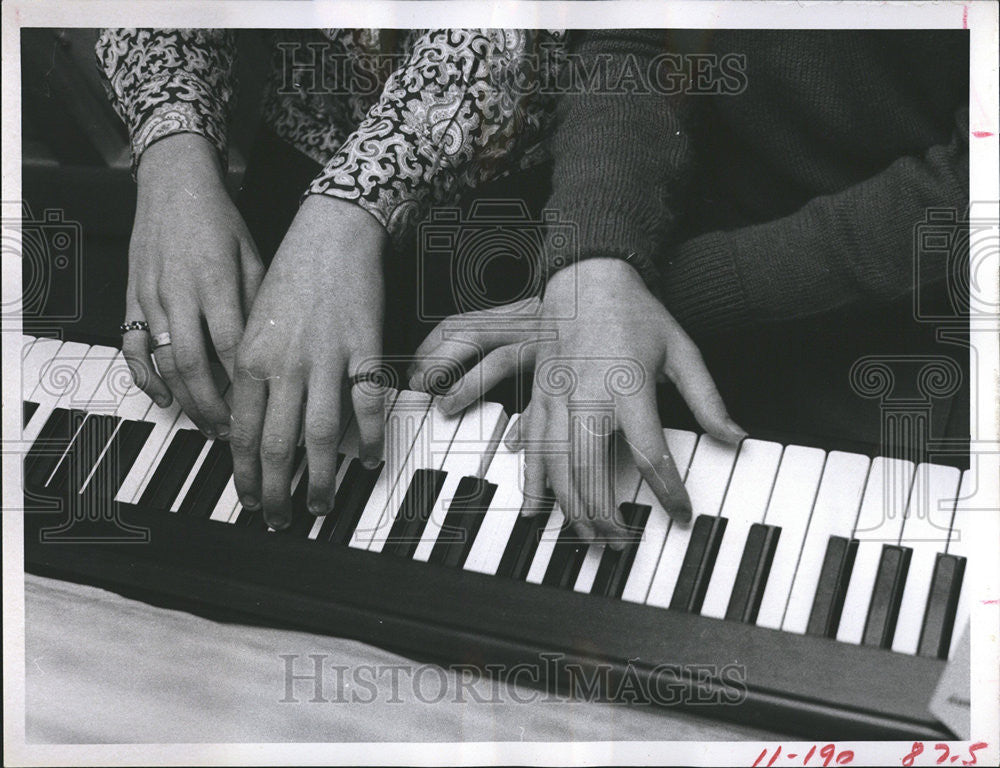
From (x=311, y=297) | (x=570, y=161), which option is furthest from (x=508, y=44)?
(x=311, y=297)

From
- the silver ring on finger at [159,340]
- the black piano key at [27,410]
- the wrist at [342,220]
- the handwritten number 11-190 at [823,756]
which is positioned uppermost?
the wrist at [342,220]

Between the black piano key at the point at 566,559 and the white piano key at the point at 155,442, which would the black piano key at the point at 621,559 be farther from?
the white piano key at the point at 155,442

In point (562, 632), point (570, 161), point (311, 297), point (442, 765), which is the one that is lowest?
point (442, 765)

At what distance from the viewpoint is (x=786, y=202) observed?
2.29ft

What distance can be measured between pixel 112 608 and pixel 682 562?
0.40m

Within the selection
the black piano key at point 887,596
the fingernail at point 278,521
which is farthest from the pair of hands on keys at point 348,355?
the black piano key at point 887,596

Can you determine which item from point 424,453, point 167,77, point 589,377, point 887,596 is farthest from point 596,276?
point 167,77

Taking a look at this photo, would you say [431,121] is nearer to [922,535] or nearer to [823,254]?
[823,254]

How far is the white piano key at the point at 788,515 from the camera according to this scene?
1.77 feet

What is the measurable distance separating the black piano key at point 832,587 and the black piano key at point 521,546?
0.18m

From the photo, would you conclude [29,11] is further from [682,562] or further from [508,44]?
[682,562]

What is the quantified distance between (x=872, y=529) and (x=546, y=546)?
21 centimetres

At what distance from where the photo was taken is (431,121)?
0.66 m

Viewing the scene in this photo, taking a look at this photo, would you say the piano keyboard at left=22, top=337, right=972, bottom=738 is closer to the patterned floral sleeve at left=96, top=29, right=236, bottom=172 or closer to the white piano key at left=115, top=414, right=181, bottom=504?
the white piano key at left=115, top=414, right=181, bottom=504
